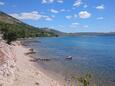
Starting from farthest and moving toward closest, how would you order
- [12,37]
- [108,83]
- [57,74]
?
[12,37]
[57,74]
[108,83]

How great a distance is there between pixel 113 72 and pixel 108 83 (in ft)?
29.8

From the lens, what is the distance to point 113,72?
41094 millimetres

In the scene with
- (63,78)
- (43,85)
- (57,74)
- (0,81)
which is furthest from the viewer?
(57,74)

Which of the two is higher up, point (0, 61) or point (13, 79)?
point (0, 61)

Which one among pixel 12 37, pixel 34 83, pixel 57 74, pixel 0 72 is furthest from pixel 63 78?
pixel 12 37

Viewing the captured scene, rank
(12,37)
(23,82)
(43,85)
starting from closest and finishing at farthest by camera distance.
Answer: (23,82) < (43,85) < (12,37)

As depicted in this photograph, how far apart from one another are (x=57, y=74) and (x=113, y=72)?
11023 mm

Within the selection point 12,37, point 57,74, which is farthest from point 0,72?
point 12,37

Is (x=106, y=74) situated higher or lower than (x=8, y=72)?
lower

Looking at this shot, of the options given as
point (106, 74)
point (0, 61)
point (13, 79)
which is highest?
point (0, 61)

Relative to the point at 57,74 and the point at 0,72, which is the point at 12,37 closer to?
the point at 57,74

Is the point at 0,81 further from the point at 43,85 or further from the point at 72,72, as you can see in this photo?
the point at 72,72

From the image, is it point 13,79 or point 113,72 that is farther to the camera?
point 113,72

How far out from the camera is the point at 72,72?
4075 cm
